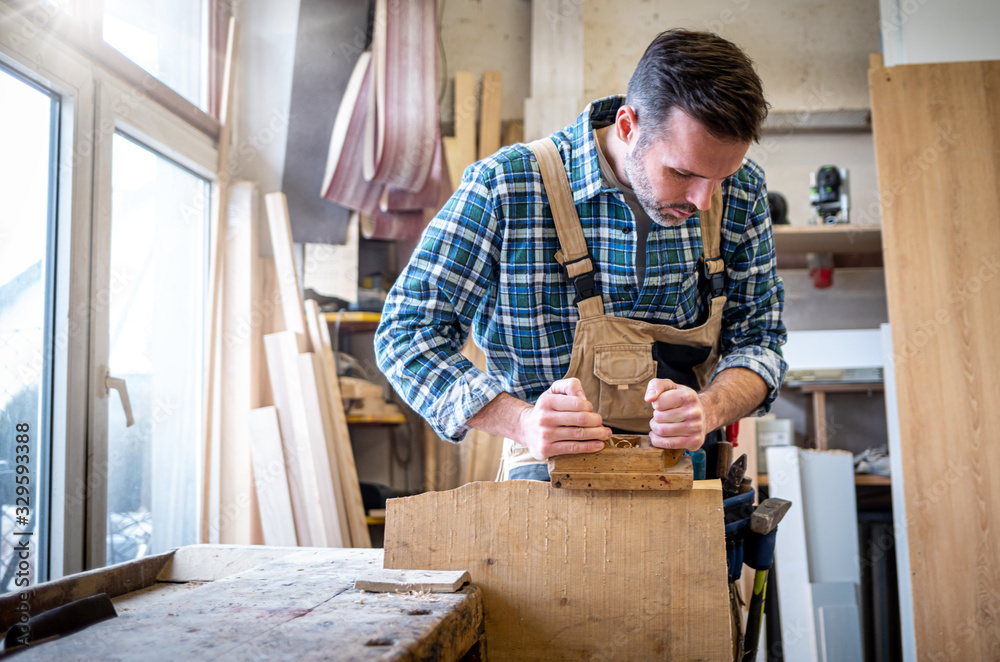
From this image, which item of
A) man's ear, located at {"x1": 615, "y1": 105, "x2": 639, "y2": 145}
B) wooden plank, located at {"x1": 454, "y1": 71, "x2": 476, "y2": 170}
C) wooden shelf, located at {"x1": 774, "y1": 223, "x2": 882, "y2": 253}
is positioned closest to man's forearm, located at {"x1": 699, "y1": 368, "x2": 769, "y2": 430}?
man's ear, located at {"x1": 615, "y1": 105, "x2": 639, "y2": 145}

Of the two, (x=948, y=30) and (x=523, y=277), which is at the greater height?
(x=948, y=30)

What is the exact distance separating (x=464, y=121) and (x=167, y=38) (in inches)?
51.7

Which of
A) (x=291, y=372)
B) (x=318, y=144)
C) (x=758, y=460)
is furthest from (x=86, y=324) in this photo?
(x=758, y=460)

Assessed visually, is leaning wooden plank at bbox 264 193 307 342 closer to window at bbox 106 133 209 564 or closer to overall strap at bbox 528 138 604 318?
window at bbox 106 133 209 564

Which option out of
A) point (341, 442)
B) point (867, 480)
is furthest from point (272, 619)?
point (867, 480)

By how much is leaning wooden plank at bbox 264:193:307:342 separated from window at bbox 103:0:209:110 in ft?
1.75

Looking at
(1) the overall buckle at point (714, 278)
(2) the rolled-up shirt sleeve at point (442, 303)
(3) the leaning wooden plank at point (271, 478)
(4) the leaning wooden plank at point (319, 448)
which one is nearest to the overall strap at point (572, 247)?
(2) the rolled-up shirt sleeve at point (442, 303)

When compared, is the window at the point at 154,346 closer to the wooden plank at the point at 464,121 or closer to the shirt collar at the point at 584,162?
the wooden plank at the point at 464,121

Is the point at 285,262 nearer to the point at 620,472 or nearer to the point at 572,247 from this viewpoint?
the point at 572,247

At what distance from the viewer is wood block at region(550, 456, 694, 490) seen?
42.9 inches

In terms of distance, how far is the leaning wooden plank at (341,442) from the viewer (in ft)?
10.0

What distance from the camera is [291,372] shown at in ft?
9.71

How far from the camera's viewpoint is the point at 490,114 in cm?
354

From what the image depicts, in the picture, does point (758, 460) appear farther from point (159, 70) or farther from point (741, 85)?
point (159, 70)
